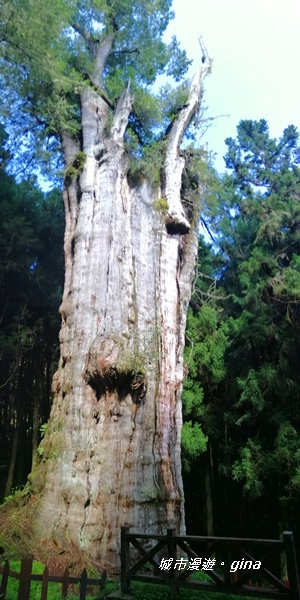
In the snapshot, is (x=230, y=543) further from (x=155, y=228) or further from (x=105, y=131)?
(x=105, y=131)

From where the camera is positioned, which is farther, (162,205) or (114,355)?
(162,205)

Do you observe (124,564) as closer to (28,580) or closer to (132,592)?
(132,592)

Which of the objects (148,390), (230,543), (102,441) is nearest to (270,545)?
(230,543)

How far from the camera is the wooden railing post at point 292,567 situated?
273 cm

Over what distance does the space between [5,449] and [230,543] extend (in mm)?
11384

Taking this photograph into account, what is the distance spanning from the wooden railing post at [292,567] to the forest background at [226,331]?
17.9 feet

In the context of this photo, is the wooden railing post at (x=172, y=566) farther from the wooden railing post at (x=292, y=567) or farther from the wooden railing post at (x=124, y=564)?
the wooden railing post at (x=292, y=567)

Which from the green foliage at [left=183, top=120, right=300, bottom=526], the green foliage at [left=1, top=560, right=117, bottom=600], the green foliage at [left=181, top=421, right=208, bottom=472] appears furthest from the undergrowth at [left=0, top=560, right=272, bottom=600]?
the green foliage at [left=183, top=120, right=300, bottom=526]

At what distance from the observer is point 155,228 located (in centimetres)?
702

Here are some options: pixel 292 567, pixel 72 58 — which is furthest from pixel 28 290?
pixel 292 567

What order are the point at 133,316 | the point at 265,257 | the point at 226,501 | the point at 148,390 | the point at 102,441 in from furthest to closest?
the point at 226,501
the point at 265,257
the point at 133,316
the point at 148,390
the point at 102,441

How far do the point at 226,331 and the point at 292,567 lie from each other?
699cm

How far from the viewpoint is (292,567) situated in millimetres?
2791

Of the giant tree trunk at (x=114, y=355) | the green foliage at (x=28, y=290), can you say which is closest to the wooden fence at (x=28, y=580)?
the giant tree trunk at (x=114, y=355)
